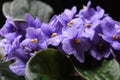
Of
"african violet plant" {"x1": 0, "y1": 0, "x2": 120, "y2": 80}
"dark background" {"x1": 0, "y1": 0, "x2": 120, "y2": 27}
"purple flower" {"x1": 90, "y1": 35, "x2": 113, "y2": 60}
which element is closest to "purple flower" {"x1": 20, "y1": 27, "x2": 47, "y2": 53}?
"african violet plant" {"x1": 0, "y1": 0, "x2": 120, "y2": 80}

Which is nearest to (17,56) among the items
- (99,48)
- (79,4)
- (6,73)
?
(6,73)

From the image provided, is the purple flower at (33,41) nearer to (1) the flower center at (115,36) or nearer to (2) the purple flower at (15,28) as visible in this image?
(2) the purple flower at (15,28)

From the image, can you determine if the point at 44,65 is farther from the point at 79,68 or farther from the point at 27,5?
the point at 27,5

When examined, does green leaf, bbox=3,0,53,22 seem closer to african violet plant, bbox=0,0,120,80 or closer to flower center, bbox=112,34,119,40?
african violet plant, bbox=0,0,120,80

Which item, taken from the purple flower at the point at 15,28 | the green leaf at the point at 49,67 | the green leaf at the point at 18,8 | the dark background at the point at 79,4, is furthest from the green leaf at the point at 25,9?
the dark background at the point at 79,4

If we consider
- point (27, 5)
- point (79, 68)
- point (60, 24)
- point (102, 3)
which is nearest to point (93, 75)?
point (79, 68)

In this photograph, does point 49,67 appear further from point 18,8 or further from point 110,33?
point 18,8
